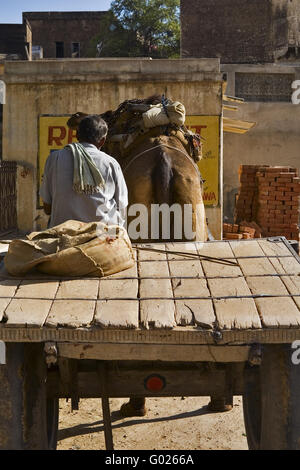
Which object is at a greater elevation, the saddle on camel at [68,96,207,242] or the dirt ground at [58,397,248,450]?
the saddle on camel at [68,96,207,242]

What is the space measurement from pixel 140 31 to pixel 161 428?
28.9m

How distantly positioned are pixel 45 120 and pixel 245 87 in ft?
22.1

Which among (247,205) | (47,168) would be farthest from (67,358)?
(247,205)

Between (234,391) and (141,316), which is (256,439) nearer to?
(234,391)

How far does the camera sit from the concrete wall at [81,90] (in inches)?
352

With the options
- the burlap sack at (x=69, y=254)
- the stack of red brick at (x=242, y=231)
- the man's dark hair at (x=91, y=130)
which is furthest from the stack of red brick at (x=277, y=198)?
the burlap sack at (x=69, y=254)

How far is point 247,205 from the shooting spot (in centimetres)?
998

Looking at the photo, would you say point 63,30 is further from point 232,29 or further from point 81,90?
point 81,90

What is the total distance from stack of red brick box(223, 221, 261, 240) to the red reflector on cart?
6.32 metres

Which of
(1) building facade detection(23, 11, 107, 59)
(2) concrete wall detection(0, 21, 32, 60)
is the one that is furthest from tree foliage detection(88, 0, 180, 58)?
(1) building facade detection(23, 11, 107, 59)

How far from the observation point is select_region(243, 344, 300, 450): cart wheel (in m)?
2.39

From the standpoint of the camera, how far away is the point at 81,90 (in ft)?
30.1

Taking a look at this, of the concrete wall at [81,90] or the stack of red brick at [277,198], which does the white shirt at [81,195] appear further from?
the stack of red brick at [277,198]

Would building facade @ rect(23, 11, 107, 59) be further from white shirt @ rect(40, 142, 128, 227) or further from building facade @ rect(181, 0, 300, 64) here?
white shirt @ rect(40, 142, 128, 227)
